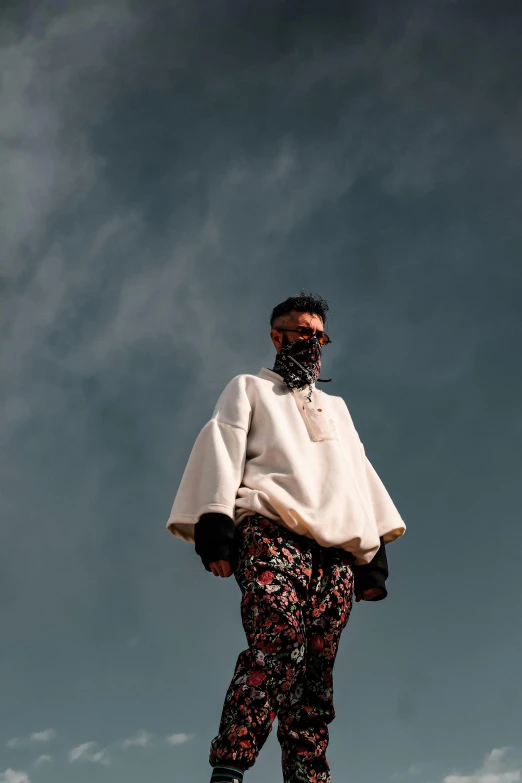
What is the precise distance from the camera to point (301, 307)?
14.9 feet

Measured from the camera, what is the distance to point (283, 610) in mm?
3242

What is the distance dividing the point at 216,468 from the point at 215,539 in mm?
382

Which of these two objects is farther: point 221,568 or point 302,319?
point 302,319

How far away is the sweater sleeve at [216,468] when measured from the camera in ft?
12.1

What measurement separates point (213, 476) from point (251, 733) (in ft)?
3.96

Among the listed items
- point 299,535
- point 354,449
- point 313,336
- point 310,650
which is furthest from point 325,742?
point 313,336

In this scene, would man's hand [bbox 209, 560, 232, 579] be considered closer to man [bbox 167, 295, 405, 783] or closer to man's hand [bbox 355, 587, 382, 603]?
man [bbox 167, 295, 405, 783]

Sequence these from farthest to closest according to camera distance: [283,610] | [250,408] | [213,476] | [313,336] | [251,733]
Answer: [313,336] → [250,408] → [213,476] → [283,610] → [251,733]

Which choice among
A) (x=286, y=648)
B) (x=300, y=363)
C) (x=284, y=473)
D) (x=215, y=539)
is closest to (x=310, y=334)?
(x=300, y=363)

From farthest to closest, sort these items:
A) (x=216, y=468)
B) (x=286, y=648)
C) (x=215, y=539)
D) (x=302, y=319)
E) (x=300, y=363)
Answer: (x=302, y=319), (x=300, y=363), (x=216, y=468), (x=215, y=539), (x=286, y=648)

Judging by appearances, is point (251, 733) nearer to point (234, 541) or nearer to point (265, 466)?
point (234, 541)

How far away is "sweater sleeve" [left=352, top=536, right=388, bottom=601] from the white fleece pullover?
0.46 feet

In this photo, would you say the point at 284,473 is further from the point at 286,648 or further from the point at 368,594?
the point at 286,648

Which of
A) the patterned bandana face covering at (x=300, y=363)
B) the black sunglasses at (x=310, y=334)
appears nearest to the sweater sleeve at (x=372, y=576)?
the patterned bandana face covering at (x=300, y=363)
